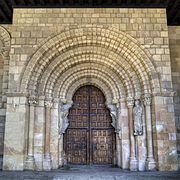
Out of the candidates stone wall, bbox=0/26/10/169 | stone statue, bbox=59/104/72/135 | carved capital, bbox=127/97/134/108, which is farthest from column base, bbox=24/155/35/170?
carved capital, bbox=127/97/134/108

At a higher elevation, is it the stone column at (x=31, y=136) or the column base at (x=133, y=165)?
the stone column at (x=31, y=136)

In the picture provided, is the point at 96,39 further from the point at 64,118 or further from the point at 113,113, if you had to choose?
the point at 64,118

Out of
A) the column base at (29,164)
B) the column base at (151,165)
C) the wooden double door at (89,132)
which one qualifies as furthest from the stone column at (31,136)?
the column base at (151,165)

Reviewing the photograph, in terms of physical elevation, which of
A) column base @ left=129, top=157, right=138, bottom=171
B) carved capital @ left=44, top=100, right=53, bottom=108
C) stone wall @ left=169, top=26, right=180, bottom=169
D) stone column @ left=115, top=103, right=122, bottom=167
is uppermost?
stone wall @ left=169, top=26, right=180, bottom=169

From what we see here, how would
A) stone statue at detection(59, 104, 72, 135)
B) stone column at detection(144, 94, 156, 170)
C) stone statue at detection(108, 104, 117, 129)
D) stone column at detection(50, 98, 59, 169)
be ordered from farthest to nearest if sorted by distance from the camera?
stone statue at detection(108, 104, 117, 129), stone statue at detection(59, 104, 72, 135), stone column at detection(50, 98, 59, 169), stone column at detection(144, 94, 156, 170)

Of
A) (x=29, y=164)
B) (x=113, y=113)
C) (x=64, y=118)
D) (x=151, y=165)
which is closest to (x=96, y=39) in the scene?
(x=113, y=113)

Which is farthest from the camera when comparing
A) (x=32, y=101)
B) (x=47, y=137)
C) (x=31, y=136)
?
(x=47, y=137)

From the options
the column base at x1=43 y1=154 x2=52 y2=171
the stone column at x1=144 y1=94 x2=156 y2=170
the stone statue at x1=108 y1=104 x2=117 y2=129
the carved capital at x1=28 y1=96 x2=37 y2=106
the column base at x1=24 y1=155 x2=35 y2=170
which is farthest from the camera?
the stone statue at x1=108 y1=104 x2=117 y2=129

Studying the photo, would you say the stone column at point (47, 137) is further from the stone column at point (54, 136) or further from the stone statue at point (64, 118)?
the stone statue at point (64, 118)

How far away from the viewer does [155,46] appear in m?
7.21

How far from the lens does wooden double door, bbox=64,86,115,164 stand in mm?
7836

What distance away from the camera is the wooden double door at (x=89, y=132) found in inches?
309

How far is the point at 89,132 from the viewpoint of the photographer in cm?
797

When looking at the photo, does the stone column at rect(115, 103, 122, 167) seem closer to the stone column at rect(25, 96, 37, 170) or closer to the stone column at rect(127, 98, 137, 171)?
the stone column at rect(127, 98, 137, 171)
